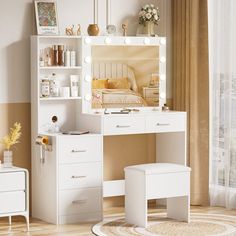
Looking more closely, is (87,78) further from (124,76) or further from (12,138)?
(12,138)

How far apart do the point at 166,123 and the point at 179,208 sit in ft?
2.52

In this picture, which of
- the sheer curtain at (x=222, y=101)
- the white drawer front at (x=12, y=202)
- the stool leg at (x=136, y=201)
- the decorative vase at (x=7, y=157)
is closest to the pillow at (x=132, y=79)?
the sheer curtain at (x=222, y=101)

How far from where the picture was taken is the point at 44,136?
5578mm

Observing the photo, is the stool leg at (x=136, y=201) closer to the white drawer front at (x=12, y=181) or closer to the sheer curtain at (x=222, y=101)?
the white drawer front at (x=12, y=181)

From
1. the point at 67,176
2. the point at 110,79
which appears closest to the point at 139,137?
the point at 110,79

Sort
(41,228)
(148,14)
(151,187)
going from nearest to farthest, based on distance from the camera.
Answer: (151,187) < (41,228) < (148,14)

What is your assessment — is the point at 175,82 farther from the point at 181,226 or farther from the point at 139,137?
the point at 181,226

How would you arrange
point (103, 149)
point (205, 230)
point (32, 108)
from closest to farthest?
point (205, 230), point (32, 108), point (103, 149)

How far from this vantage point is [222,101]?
6.16 m

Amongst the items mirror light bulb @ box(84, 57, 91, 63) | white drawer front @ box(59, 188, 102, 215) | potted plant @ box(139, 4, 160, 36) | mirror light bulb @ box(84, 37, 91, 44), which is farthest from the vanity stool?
potted plant @ box(139, 4, 160, 36)

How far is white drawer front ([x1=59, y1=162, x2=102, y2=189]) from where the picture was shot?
5.53 metres

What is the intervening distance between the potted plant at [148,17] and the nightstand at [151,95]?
19.1 inches

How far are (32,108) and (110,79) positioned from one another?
2.35ft

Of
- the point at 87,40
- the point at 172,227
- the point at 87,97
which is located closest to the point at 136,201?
the point at 172,227
